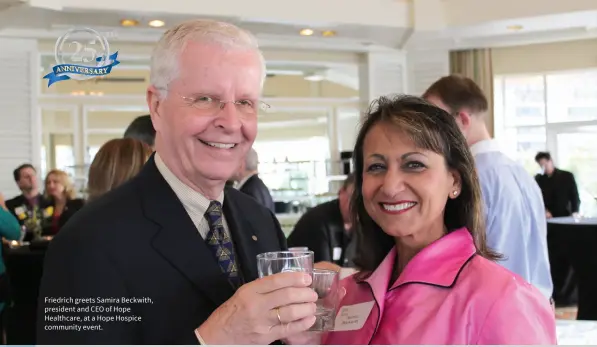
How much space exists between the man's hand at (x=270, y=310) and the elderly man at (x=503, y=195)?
1.33 metres

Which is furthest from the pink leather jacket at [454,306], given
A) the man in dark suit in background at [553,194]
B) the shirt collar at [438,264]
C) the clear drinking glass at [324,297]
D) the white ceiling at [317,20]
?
the man in dark suit in background at [553,194]

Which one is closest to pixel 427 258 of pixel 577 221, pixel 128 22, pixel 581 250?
pixel 128 22

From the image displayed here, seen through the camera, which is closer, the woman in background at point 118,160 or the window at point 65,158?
the window at point 65,158

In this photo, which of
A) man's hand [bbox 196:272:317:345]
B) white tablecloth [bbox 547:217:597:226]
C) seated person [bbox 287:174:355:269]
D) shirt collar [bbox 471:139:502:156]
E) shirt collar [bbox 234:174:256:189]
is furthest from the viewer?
white tablecloth [bbox 547:217:597:226]

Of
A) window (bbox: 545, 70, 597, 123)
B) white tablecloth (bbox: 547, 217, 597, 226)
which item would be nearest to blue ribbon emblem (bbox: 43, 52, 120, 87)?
window (bbox: 545, 70, 597, 123)

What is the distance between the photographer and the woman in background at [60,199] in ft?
2.97

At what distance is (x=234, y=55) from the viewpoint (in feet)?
2.55

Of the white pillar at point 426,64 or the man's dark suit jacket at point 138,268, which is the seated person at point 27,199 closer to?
the man's dark suit jacket at point 138,268

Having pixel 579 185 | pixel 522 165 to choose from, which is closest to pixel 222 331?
pixel 579 185

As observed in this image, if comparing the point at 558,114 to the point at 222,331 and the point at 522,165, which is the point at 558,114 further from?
the point at 522,165

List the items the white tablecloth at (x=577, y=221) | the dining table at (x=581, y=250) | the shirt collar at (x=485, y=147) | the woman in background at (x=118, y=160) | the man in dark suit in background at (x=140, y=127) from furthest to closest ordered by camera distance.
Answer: the dining table at (x=581, y=250)
the white tablecloth at (x=577, y=221)
the shirt collar at (x=485, y=147)
the woman in background at (x=118, y=160)
the man in dark suit in background at (x=140, y=127)

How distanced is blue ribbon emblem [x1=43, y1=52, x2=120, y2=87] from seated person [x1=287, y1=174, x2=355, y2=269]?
70.6 inches

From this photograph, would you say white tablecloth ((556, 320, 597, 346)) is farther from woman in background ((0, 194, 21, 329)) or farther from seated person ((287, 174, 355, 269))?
seated person ((287, 174, 355, 269))

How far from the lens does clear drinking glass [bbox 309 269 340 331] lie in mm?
746
